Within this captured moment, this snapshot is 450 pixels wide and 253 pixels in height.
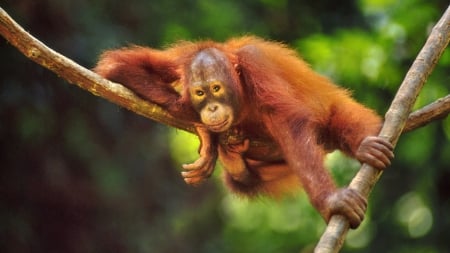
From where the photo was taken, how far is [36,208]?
878 centimetres

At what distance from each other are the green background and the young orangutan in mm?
2520

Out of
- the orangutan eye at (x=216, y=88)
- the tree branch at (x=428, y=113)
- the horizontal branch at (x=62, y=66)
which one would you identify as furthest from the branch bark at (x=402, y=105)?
the horizontal branch at (x=62, y=66)

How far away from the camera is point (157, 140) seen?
9.67m

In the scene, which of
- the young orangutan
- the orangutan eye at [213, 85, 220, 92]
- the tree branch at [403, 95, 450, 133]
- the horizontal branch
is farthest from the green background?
the horizontal branch

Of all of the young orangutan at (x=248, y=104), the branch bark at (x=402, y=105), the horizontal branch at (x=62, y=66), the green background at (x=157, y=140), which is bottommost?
the branch bark at (x=402, y=105)

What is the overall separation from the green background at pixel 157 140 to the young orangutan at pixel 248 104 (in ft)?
8.27

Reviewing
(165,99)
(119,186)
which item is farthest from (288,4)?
(165,99)

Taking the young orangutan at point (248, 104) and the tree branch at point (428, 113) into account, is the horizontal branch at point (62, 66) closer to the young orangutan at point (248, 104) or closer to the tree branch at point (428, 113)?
the young orangutan at point (248, 104)

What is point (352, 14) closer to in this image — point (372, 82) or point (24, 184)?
point (372, 82)

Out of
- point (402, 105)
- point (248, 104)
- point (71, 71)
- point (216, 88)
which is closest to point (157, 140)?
point (248, 104)

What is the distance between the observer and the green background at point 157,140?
8.68 metres

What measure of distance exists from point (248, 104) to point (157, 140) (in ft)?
13.4

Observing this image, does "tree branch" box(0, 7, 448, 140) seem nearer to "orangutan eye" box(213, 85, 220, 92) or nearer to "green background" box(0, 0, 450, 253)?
"orangutan eye" box(213, 85, 220, 92)

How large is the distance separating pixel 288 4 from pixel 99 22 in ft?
7.13
